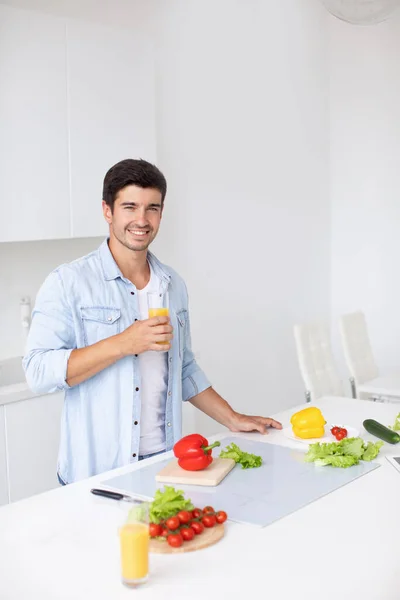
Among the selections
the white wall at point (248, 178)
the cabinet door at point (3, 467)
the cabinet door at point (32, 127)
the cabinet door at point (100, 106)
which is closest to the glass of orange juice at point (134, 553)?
the cabinet door at point (3, 467)

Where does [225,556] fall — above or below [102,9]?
below

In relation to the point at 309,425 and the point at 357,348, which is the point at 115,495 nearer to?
the point at 309,425

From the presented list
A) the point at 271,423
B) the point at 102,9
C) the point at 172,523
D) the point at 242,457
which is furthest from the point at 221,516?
the point at 102,9

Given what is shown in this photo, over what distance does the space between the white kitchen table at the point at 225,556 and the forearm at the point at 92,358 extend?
0.35 metres

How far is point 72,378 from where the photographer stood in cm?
224

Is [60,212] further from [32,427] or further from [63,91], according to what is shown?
[32,427]

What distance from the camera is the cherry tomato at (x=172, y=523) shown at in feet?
5.35

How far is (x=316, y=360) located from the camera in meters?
4.13

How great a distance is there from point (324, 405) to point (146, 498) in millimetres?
1228

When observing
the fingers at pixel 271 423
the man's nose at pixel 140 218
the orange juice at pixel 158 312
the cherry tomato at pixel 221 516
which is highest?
the man's nose at pixel 140 218

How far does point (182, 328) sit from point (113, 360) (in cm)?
41

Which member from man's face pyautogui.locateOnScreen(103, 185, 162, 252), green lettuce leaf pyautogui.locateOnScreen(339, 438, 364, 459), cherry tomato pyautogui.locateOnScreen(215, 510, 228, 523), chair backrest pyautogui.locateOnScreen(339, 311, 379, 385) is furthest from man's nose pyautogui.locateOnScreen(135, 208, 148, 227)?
chair backrest pyautogui.locateOnScreen(339, 311, 379, 385)

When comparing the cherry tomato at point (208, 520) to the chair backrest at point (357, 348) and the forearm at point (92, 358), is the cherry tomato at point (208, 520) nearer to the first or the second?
the forearm at point (92, 358)

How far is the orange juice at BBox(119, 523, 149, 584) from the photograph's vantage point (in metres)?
1.43
